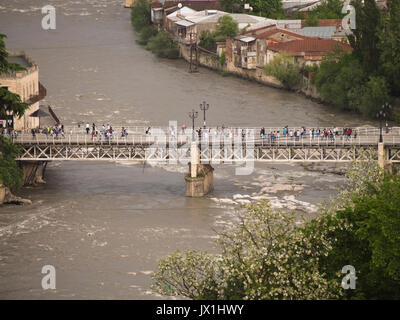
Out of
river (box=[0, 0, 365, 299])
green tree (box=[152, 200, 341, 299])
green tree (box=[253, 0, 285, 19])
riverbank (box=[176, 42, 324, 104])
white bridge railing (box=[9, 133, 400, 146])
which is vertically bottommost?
river (box=[0, 0, 365, 299])

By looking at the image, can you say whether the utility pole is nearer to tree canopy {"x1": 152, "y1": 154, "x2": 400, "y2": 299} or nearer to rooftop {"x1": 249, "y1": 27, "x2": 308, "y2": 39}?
rooftop {"x1": 249, "y1": 27, "x2": 308, "y2": 39}

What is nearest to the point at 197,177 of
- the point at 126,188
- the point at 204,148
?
the point at 204,148

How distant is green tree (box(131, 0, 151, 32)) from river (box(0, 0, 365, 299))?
14.2 m

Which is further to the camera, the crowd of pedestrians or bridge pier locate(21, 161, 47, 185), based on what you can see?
bridge pier locate(21, 161, 47, 185)

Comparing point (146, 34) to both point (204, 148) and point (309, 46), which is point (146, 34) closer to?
point (309, 46)

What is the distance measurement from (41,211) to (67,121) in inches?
1005

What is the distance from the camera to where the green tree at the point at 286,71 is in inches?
4264

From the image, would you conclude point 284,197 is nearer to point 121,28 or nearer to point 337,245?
point 337,245

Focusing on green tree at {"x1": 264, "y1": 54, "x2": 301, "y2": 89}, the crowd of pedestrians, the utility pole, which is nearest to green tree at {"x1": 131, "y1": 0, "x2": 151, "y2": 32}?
the utility pole

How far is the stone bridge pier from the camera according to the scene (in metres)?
70.3

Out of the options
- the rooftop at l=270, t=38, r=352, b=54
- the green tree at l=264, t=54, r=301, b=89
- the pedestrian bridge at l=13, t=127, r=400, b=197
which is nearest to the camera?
the pedestrian bridge at l=13, t=127, r=400, b=197

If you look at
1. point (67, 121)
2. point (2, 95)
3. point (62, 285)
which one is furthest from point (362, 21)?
point (62, 285)

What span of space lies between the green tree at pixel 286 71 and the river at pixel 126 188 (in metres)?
1.62

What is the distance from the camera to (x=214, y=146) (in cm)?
7262
